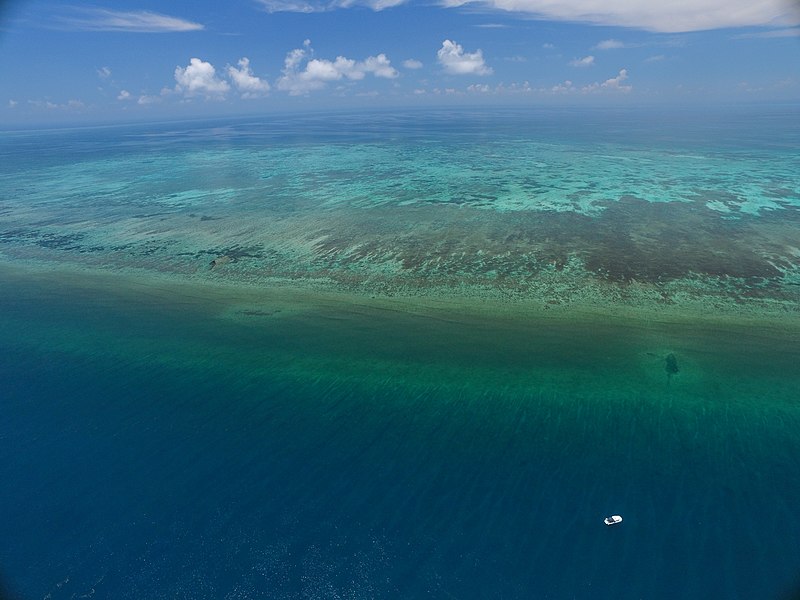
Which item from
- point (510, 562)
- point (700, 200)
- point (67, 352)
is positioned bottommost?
point (510, 562)

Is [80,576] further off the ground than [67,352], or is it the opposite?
[67,352]

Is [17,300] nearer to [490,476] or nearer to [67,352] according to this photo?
[67,352]

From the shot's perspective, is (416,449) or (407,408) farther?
(407,408)

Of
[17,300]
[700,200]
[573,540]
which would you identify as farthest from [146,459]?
[700,200]

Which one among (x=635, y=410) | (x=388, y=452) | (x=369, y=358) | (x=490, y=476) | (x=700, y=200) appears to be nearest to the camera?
(x=490, y=476)

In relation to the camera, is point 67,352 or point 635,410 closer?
point 635,410

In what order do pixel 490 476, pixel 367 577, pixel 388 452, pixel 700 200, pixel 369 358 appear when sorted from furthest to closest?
pixel 700 200 → pixel 369 358 → pixel 388 452 → pixel 490 476 → pixel 367 577

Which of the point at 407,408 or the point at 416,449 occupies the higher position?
the point at 407,408
